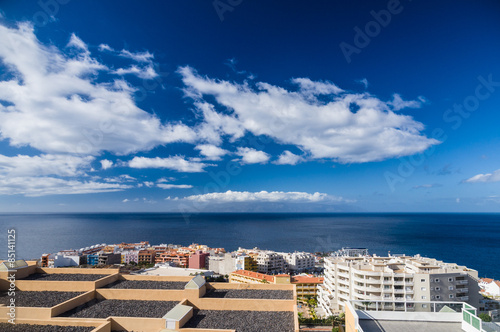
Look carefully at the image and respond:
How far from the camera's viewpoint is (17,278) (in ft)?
44.7

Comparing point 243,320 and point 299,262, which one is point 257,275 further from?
point 243,320

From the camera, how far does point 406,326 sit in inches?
234

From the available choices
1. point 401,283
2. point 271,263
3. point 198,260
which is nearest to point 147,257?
point 198,260

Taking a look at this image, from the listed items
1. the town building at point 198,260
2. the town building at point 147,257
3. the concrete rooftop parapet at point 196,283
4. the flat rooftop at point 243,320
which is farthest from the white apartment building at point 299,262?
the flat rooftop at point 243,320

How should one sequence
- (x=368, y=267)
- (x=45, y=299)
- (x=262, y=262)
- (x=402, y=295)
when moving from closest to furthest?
(x=45, y=299) < (x=402, y=295) < (x=368, y=267) < (x=262, y=262)

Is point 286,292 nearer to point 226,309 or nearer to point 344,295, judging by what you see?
point 226,309

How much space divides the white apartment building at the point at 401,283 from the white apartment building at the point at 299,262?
85.8ft

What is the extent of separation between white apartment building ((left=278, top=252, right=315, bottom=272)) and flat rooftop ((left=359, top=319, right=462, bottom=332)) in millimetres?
49044

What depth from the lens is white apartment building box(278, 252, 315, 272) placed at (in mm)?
52906

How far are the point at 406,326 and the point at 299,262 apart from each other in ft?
164

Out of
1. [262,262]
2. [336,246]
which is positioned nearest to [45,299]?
[262,262]

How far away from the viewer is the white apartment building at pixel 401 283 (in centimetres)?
2191

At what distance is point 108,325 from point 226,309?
429 centimetres

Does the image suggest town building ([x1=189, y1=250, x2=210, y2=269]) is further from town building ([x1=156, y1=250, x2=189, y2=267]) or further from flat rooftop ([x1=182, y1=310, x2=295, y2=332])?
flat rooftop ([x1=182, y1=310, x2=295, y2=332])
